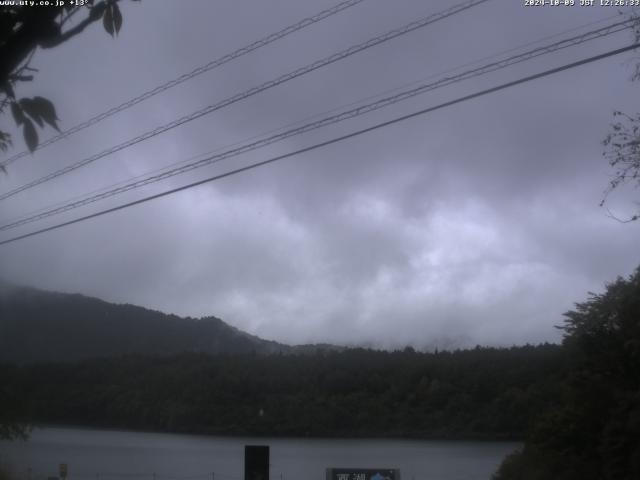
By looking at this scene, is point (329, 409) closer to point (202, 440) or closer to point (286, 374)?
point (286, 374)

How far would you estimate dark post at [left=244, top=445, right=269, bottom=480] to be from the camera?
52.5 ft

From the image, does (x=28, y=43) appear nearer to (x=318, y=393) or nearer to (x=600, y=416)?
(x=600, y=416)

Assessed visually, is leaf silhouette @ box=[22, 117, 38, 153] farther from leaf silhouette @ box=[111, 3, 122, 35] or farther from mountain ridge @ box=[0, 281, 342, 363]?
mountain ridge @ box=[0, 281, 342, 363]

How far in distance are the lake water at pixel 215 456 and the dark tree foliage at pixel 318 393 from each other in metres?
1.49

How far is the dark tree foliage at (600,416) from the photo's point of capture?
56.4ft

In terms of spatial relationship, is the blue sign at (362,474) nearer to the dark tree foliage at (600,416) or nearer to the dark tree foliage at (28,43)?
the dark tree foliage at (600,416)

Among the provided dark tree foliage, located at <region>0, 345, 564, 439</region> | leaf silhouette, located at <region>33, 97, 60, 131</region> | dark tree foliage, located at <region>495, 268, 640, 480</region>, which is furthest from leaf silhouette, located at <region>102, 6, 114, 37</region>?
dark tree foliage, located at <region>0, 345, 564, 439</region>

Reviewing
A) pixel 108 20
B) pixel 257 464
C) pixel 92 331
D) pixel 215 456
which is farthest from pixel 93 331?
pixel 108 20

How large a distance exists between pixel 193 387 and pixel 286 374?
6.56 m

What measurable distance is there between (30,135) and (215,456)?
39.8 metres

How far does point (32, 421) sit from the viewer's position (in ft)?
68.7

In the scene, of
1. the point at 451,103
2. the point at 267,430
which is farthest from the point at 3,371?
the point at 267,430

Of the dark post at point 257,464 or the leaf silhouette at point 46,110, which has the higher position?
the leaf silhouette at point 46,110

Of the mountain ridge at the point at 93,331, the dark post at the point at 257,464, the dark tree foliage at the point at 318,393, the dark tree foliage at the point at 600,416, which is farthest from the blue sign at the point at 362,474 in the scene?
the dark tree foliage at the point at 318,393
